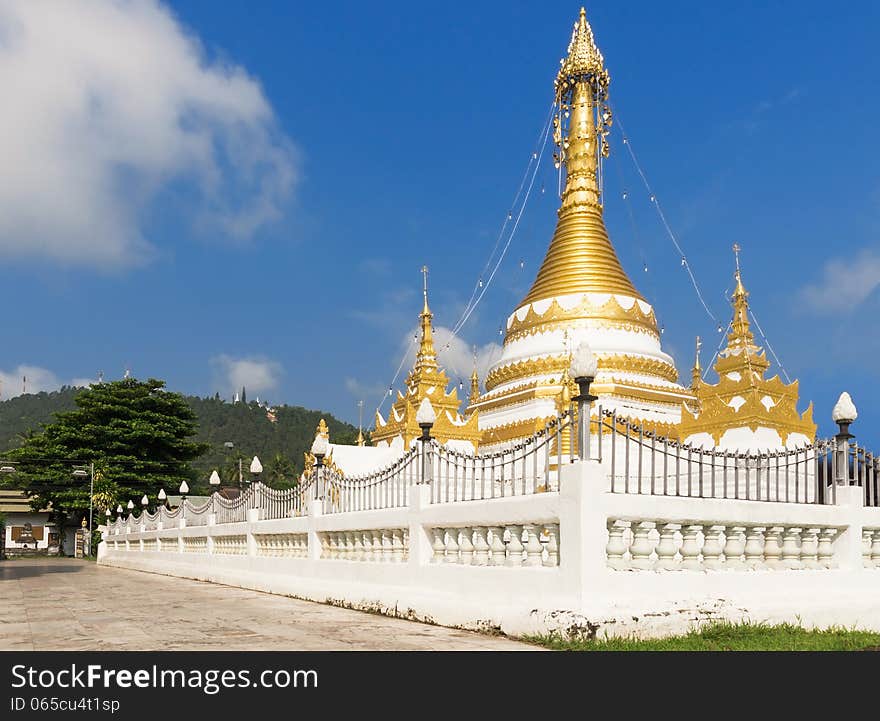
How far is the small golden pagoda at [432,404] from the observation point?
34.7 m

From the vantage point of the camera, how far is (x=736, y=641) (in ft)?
30.2

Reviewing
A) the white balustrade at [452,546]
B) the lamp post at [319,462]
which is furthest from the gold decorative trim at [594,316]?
the white balustrade at [452,546]

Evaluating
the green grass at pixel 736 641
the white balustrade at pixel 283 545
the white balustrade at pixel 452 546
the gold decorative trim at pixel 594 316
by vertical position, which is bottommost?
the green grass at pixel 736 641

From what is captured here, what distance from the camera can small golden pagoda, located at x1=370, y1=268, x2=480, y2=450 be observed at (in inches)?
1364

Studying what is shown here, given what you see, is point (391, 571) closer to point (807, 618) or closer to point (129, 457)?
point (807, 618)

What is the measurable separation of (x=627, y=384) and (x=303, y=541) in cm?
1946

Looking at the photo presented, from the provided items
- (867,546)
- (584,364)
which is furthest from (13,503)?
(584,364)

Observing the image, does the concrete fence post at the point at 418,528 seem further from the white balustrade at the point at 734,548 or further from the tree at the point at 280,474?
the tree at the point at 280,474

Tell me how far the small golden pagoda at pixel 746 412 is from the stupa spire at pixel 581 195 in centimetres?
684

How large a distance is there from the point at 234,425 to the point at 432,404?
111 m

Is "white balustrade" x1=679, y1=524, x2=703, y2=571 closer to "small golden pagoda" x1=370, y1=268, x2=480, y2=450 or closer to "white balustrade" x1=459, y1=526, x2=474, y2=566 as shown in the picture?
"white balustrade" x1=459, y1=526, x2=474, y2=566

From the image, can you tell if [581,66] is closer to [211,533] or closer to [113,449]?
[211,533]
